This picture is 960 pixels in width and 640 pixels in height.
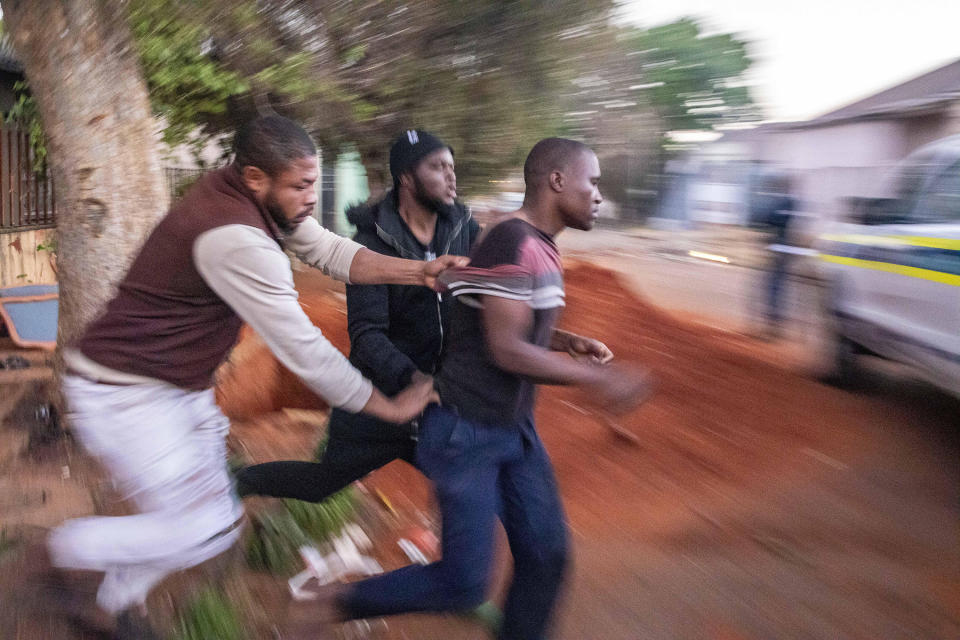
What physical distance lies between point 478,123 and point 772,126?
21.8 metres

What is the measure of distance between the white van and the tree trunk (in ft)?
15.6

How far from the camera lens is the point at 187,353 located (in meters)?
2.46

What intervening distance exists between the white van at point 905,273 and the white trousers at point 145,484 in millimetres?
4089

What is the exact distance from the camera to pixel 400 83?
8953mm

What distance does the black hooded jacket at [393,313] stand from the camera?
2986 mm

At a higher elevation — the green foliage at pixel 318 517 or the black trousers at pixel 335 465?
the black trousers at pixel 335 465

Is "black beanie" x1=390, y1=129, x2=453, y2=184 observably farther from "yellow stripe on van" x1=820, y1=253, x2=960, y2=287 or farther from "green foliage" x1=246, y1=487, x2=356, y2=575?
"yellow stripe on van" x1=820, y1=253, x2=960, y2=287

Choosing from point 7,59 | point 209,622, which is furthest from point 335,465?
point 7,59

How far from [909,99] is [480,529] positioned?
67.9 ft

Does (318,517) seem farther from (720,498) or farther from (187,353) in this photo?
(720,498)

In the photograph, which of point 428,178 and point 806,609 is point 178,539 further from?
point 806,609

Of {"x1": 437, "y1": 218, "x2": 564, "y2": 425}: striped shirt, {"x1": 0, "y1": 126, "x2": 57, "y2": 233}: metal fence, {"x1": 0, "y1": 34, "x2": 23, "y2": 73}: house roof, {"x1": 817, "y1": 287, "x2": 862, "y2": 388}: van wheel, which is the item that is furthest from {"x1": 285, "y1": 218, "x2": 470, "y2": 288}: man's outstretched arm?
{"x1": 0, "y1": 34, "x2": 23, "y2": 73}: house roof

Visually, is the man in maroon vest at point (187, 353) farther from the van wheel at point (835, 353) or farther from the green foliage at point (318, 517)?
the van wheel at point (835, 353)

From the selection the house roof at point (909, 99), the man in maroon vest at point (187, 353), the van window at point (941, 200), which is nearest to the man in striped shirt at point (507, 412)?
the man in maroon vest at point (187, 353)
